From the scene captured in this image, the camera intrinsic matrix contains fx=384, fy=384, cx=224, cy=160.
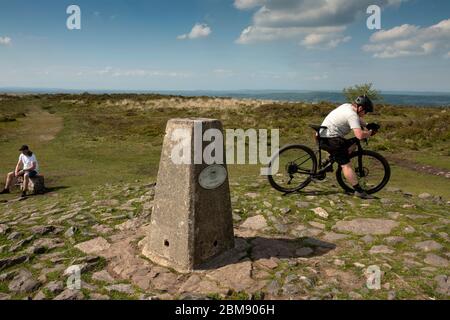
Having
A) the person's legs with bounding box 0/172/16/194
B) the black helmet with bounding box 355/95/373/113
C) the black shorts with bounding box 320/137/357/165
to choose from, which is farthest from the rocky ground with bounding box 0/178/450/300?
the person's legs with bounding box 0/172/16/194

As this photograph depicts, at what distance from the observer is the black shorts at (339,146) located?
761 cm

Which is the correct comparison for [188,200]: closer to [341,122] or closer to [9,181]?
[341,122]

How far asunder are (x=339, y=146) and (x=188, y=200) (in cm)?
394

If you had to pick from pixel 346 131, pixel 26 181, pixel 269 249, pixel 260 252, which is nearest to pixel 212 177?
pixel 260 252

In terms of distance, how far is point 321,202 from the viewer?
25.1 ft

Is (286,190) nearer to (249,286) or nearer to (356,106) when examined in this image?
(356,106)

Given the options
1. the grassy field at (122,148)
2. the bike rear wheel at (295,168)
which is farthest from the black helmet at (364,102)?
the grassy field at (122,148)

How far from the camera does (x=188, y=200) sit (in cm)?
493

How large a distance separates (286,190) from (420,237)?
9.57 ft

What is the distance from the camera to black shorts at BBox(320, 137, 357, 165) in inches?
300

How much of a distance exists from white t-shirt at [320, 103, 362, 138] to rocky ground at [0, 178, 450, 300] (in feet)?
4.52

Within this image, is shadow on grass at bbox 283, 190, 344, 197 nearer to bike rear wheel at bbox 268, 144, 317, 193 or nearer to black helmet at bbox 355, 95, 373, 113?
bike rear wheel at bbox 268, 144, 317, 193

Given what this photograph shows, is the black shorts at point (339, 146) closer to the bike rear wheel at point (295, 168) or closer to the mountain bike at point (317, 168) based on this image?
the mountain bike at point (317, 168)
